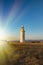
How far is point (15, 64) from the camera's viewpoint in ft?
25.6

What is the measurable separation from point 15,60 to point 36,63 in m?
1.23

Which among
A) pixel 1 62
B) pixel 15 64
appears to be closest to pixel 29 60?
pixel 15 64

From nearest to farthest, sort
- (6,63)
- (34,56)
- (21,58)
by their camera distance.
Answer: (6,63)
(21,58)
(34,56)

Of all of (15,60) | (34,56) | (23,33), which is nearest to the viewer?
(15,60)

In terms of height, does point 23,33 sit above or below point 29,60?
above

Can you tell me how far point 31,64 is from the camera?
813cm

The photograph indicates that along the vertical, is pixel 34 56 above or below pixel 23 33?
below

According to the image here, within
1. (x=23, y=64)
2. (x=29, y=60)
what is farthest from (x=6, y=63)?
(x=29, y=60)

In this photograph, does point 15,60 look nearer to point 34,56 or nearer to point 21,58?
point 21,58

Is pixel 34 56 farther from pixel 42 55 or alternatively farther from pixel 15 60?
pixel 15 60

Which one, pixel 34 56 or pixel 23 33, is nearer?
pixel 34 56

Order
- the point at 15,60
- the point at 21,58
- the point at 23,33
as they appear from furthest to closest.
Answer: the point at 23,33 → the point at 21,58 → the point at 15,60

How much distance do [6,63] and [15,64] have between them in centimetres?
49

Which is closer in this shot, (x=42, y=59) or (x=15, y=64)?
(x=15, y=64)
